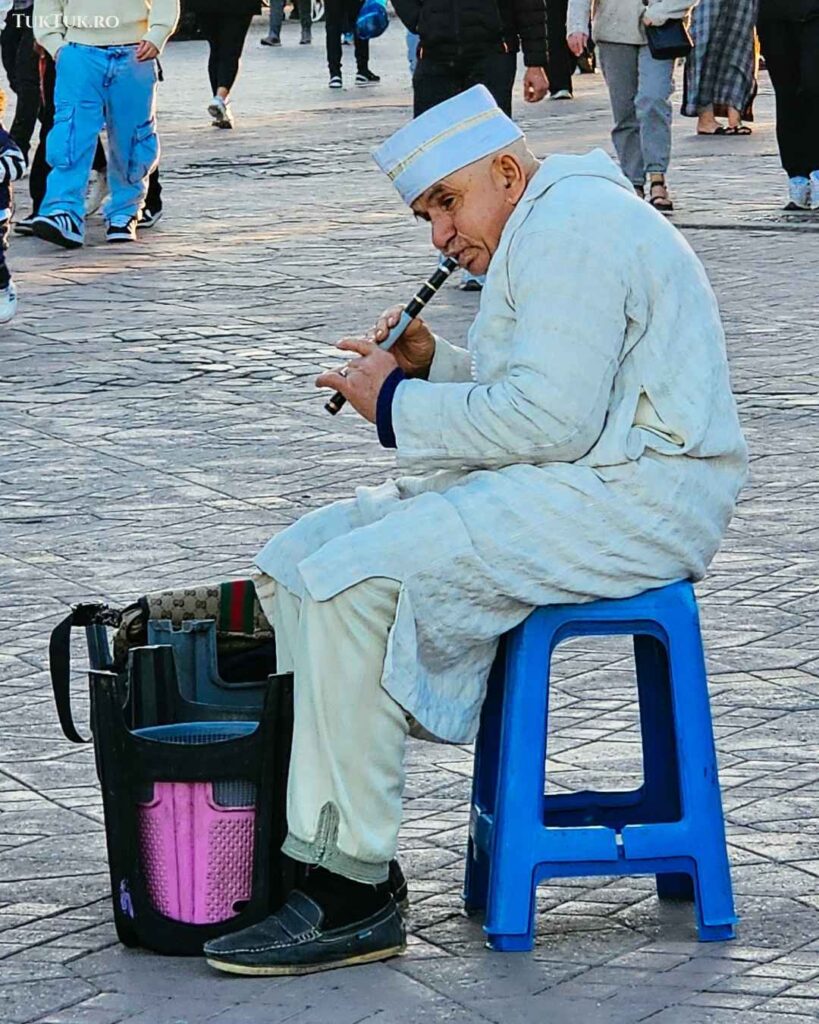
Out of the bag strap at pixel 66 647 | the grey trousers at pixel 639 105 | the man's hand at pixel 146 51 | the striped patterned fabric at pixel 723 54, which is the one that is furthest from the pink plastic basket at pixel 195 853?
the striped patterned fabric at pixel 723 54

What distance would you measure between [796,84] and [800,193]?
64cm

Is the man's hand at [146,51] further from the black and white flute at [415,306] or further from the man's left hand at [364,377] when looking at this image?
the man's left hand at [364,377]

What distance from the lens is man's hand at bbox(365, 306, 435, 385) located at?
3.81 metres

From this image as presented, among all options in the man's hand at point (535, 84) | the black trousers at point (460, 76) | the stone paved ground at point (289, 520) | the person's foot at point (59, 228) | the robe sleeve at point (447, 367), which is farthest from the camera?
the person's foot at point (59, 228)

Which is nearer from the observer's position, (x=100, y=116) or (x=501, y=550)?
(x=501, y=550)

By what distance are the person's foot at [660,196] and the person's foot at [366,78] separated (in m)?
10.1

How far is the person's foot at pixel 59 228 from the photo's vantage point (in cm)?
1145

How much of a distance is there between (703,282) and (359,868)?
1058 millimetres

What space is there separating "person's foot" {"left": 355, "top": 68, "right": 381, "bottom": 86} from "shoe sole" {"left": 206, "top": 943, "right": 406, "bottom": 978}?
19.1 m

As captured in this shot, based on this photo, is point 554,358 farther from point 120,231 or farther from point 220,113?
point 220,113

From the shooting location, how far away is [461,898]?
3750mm

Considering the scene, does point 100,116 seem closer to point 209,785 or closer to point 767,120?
point 767,120

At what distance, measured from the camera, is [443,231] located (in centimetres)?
366

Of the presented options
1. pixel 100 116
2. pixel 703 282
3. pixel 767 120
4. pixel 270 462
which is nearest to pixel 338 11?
pixel 767 120
